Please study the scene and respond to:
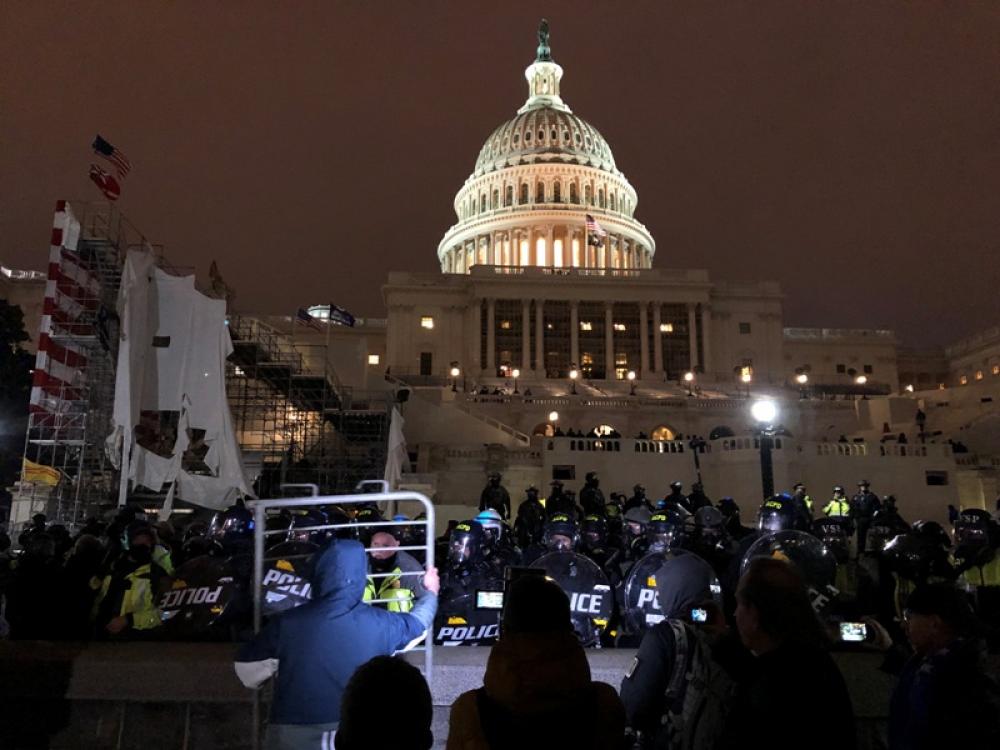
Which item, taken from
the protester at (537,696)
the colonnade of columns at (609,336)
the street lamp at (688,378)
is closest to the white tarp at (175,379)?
the protester at (537,696)

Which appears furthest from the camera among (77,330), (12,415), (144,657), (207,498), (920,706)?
(12,415)

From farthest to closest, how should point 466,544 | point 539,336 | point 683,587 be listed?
1. point 539,336
2. point 466,544
3. point 683,587

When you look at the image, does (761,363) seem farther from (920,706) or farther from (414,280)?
(920,706)

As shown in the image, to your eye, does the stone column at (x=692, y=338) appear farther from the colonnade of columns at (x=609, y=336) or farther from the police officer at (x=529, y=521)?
the police officer at (x=529, y=521)

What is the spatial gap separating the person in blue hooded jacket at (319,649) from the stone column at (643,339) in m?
64.0

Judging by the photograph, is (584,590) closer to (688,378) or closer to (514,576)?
(514,576)

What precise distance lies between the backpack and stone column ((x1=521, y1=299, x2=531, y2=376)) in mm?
62452

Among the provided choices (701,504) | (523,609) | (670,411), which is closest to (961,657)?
(523,609)

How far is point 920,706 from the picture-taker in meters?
3.33

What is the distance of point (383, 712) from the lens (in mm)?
2393

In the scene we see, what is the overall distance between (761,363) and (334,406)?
146 feet

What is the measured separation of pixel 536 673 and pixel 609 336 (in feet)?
217

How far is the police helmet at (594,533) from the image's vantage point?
1122 cm

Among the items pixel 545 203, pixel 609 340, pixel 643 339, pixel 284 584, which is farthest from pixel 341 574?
pixel 545 203
